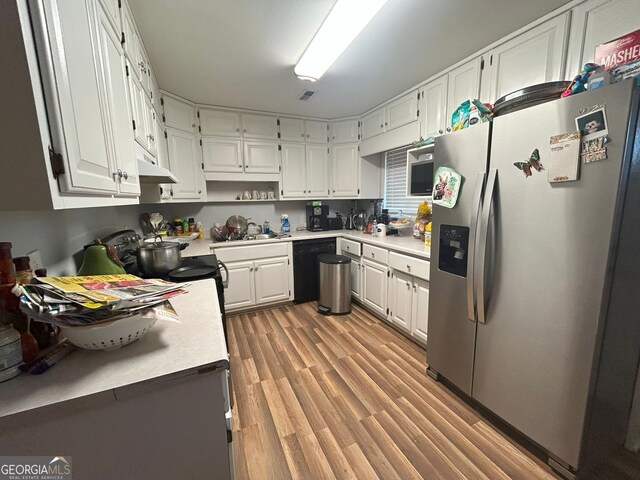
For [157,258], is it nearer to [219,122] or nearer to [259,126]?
[219,122]

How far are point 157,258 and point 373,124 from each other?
2677mm

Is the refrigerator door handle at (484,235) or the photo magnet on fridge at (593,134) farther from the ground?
the photo magnet on fridge at (593,134)

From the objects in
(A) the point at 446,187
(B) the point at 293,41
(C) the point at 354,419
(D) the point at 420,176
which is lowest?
(C) the point at 354,419

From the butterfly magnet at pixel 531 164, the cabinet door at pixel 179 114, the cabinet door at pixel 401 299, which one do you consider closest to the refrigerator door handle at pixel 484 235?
the butterfly magnet at pixel 531 164

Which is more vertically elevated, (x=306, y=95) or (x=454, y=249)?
(x=306, y=95)

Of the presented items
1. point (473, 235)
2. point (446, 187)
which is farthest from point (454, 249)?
point (446, 187)

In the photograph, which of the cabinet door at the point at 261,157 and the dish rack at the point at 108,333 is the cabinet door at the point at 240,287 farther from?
the dish rack at the point at 108,333

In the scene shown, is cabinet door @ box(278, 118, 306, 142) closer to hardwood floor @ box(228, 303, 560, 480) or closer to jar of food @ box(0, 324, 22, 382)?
hardwood floor @ box(228, 303, 560, 480)

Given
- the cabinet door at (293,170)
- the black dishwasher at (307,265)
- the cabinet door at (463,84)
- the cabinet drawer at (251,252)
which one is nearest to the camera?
the cabinet door at (463,84)

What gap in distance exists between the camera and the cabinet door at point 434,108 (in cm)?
214

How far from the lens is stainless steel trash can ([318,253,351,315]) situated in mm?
2842

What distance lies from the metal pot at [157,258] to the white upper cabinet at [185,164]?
1182mm

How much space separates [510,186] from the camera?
125 cm

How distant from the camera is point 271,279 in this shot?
2994mm
